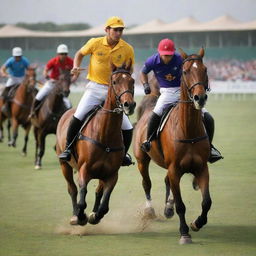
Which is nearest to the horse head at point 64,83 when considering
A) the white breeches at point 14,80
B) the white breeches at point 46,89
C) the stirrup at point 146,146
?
the white breeches at point 46,89

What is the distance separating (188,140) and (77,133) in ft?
5.26

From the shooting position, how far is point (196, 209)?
39.3 feet

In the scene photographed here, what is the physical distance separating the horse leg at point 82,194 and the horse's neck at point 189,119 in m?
1.35

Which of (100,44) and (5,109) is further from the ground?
(100,44)

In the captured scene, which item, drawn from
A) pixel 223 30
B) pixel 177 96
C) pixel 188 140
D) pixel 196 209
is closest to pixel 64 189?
pixel 196 209

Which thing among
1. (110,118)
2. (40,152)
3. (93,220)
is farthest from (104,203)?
(40,152)

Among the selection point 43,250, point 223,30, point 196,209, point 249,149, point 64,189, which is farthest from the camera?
point 223,30

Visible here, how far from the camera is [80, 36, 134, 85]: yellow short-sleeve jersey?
34.1ft

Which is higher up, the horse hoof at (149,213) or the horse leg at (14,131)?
the horse hoof at (149,213)

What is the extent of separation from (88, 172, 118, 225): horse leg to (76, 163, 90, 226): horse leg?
11 centimetres

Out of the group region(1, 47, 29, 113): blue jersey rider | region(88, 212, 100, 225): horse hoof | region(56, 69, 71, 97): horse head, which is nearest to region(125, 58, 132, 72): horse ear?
region(88, 212, 100, 225): horse hoof

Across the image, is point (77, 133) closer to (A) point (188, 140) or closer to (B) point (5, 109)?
(A) point (188, 140)

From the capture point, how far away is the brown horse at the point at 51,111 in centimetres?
1788

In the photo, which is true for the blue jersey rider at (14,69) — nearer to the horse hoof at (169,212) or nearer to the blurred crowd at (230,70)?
the horse hoof at (169,212)
